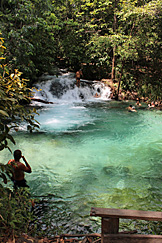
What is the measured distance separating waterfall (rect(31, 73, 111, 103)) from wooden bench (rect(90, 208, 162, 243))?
13846mm

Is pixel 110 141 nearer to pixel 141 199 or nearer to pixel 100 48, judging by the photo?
pixel 141 199

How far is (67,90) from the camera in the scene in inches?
657

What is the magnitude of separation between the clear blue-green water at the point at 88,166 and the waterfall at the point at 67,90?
197 inches

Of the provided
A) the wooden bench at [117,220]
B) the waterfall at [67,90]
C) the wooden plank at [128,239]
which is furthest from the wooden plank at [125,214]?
the waterfall at [67,90]

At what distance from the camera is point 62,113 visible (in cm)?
1230

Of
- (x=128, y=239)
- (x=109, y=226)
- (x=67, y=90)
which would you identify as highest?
(x=109, y=226)

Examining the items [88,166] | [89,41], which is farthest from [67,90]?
[88,166]

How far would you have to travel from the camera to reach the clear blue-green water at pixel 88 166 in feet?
13.3

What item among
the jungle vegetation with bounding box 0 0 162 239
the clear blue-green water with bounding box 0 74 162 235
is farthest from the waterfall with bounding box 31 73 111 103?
the clear blue-green water with bounding box 0 74 162 235

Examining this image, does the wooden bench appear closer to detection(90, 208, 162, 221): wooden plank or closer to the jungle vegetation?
detection(90, 208, 162, 221): wooden plank

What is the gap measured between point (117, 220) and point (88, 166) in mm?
3712

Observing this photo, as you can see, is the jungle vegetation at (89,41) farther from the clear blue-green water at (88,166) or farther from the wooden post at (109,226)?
the wooden post at (109,226)

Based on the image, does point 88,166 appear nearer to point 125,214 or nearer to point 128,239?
point 128,239

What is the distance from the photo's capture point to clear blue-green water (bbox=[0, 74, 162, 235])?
4047 mm
